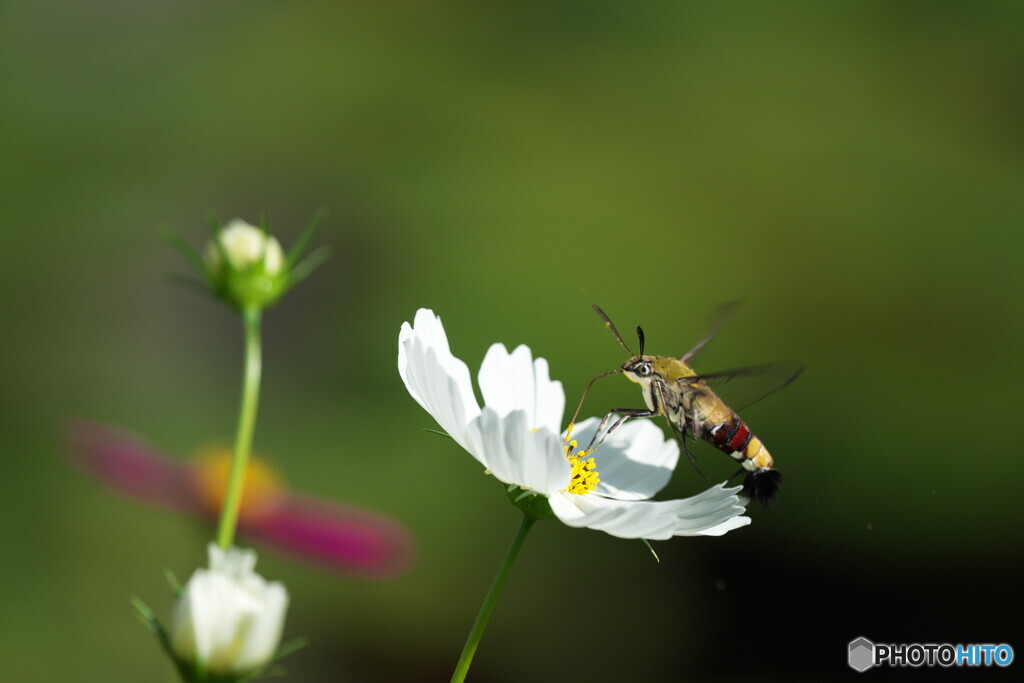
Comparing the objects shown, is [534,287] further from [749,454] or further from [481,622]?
[481,622]

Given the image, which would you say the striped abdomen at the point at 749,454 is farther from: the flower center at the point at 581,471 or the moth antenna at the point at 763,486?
the flower center at the point at 581,471

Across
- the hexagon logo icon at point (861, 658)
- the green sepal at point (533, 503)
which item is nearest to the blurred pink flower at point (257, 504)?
the hexagon logo icon at point (861, 658)

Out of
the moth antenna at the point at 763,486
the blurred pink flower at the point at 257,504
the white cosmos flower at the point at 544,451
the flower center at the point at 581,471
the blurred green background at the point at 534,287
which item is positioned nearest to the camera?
the white cosmos flower at the point at 544,451

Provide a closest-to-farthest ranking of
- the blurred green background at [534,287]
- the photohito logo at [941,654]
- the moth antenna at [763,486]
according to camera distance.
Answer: the moth antenna at [763,486]
the photohito logo at [941,654]
the blurred green background at [534,287]

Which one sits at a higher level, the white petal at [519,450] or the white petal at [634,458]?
the white petal at [634,458]

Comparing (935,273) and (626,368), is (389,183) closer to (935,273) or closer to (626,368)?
(935,273)

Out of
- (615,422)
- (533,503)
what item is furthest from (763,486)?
(533,503)
